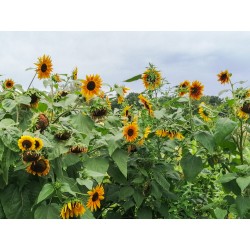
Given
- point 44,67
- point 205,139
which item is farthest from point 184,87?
point 44,67

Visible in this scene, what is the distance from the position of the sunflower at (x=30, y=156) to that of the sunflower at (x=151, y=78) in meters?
1.25

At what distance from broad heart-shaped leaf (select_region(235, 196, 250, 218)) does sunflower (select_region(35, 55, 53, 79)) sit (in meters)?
1.31

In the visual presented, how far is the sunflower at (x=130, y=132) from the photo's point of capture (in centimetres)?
224

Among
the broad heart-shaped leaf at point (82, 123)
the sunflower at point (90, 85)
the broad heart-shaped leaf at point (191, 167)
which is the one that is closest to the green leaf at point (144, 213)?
the broad heart-shaped leaf at point (191, 167)

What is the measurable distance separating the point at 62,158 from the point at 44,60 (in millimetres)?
758

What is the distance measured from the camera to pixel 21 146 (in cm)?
167

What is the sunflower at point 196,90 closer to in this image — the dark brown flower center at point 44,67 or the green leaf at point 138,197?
the green leaf at point 138,197

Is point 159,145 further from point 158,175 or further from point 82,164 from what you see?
point 82,164

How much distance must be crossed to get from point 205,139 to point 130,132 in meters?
0.41

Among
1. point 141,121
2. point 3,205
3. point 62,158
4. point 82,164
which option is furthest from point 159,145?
point 3,205

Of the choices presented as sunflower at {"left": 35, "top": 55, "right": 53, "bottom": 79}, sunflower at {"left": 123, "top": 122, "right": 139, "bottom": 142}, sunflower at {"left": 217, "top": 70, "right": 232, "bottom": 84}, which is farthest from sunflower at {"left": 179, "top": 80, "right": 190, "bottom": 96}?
sunflower at {"left": 35, "top": 55, "right": 53, "bottom": 79}

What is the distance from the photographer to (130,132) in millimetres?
2250

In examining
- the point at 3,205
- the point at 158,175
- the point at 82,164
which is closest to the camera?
the point at 3,205

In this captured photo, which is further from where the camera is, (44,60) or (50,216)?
(44,60)
